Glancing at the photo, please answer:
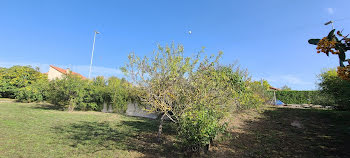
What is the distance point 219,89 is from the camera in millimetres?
4684

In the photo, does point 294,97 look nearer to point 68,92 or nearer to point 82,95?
point 82,95

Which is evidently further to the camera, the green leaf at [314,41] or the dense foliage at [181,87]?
the dense foliage at [181,87]

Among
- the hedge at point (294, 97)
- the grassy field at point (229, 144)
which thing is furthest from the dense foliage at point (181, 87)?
the hedge at point (294, 97)

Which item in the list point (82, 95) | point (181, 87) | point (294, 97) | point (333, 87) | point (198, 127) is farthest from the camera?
point (294, 97)

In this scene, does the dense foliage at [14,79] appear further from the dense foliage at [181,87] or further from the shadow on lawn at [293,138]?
the shadow on lawn at [293,138]

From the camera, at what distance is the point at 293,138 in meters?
5.37

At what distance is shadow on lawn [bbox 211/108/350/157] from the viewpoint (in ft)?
14.4

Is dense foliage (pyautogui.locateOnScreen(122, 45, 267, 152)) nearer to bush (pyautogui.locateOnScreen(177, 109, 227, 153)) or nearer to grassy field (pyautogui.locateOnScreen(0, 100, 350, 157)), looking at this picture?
bush (pyautogui.locateOnScreen(177, 109, 227, 153))

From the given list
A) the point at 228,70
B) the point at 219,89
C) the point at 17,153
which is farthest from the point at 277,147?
the point at 17,153

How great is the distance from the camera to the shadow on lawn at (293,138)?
14.4ft

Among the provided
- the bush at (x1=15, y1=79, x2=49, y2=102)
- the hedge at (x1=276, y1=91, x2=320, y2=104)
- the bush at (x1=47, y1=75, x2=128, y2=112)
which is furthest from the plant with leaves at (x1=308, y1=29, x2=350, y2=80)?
the bush at (x1=15, y1=79, x2=49, y2=102)

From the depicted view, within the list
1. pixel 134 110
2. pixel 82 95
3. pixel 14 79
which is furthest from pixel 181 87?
pixel 14 79

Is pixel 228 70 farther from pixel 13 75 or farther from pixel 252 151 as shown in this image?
pixel 13 75

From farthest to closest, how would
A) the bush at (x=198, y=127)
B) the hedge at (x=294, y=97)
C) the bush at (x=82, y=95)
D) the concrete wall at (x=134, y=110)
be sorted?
the hedge at (x=294, y=97) < the concrete wall at (x=134, y=110) < the bush at (x=82, y=95) < the bush at (x=198, y=127)
